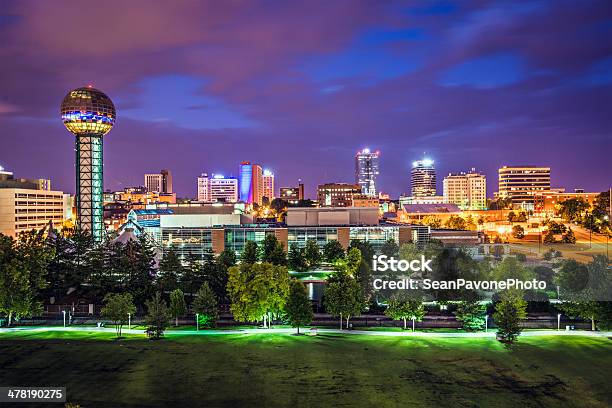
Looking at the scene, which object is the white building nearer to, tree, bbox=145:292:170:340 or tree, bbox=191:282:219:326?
tree, bbox=191:282:219:326

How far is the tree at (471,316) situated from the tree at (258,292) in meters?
18.5

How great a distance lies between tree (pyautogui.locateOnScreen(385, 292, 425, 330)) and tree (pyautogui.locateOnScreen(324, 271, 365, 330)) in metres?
3.25

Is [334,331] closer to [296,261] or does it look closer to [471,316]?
[471,316]

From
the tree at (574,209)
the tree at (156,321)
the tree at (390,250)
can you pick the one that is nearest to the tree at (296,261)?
the tree at (390,250)

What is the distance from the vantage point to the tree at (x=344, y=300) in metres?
53.8

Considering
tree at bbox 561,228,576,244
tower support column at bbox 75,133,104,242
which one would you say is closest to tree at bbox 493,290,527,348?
tree at bbox 561,228,576,244

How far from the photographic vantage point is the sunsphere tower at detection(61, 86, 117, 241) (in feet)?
384

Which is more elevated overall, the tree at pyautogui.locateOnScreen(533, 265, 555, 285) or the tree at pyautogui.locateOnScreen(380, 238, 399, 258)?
the tree at pyautogui.locateOnScreen(380, 238, 399, 258)

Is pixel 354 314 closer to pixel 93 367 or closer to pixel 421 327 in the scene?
pixel 421 327

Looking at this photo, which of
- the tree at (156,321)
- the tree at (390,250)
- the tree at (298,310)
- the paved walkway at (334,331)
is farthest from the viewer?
the tree at (390,250)

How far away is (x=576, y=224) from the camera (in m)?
132

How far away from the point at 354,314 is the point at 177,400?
24311 millimetres

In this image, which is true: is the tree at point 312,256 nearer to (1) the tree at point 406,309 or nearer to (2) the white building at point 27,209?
(1) the tree at point 406,309

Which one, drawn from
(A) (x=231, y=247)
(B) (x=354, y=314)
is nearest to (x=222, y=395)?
(B) (x=354, y=314)
